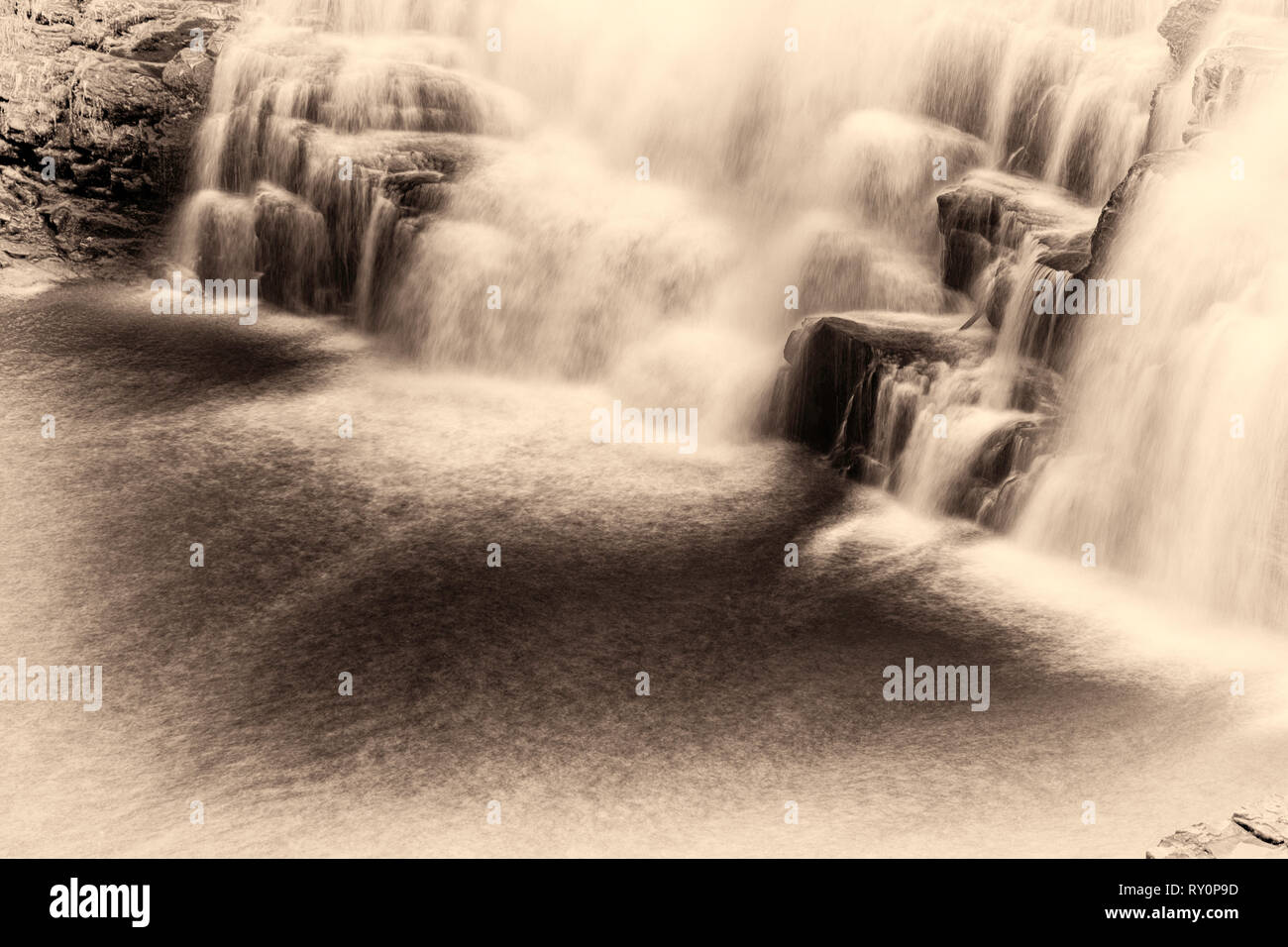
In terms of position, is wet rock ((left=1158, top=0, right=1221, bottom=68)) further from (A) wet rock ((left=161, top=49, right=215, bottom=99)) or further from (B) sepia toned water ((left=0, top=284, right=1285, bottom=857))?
(A) wet rock ((left=161, top=49, right=215, bottom=99))

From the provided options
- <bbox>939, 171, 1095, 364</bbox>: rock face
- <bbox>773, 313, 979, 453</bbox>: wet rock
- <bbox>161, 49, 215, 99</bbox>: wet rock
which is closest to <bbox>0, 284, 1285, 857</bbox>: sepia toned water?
<bbox>773, 313, 979, 453</bbox>: wet rock

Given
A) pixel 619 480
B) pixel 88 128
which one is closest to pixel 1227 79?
pixel 619 480

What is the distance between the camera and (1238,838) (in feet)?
41.9

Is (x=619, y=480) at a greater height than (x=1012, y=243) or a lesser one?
lesser

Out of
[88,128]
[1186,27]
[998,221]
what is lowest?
[88,128]

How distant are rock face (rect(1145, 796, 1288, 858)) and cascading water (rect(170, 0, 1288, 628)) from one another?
412 cm

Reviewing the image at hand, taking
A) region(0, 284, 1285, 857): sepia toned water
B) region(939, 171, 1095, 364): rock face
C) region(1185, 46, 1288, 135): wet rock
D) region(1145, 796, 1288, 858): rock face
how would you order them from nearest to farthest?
region(1145, 796, 1288, 858): rock face < region(0, 284, 1285, 857): sepia toned water < region(1185, 46, 1288, 135): wet rock < region(939, 171, 1095, 364): rock face

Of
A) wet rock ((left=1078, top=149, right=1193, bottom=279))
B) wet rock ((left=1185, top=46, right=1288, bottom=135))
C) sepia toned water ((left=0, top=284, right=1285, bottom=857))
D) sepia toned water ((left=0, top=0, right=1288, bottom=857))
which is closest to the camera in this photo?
sepia toned water ((left=0, top=284, right=1285, bottom=857))

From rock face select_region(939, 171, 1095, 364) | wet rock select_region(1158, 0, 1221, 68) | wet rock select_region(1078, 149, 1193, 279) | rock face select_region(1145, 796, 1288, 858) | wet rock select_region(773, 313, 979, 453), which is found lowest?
rock face select_region(1145, 796, 1288, 858)

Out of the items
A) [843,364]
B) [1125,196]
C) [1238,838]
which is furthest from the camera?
[843,364]

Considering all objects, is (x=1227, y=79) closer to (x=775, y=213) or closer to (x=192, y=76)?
(x=775, y=213)

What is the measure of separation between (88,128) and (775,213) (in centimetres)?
1341

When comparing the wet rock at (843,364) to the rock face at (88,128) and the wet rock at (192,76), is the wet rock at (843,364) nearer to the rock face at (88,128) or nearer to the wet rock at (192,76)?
the rock face at (88,128)

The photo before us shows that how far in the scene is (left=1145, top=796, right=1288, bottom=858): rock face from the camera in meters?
12.6
